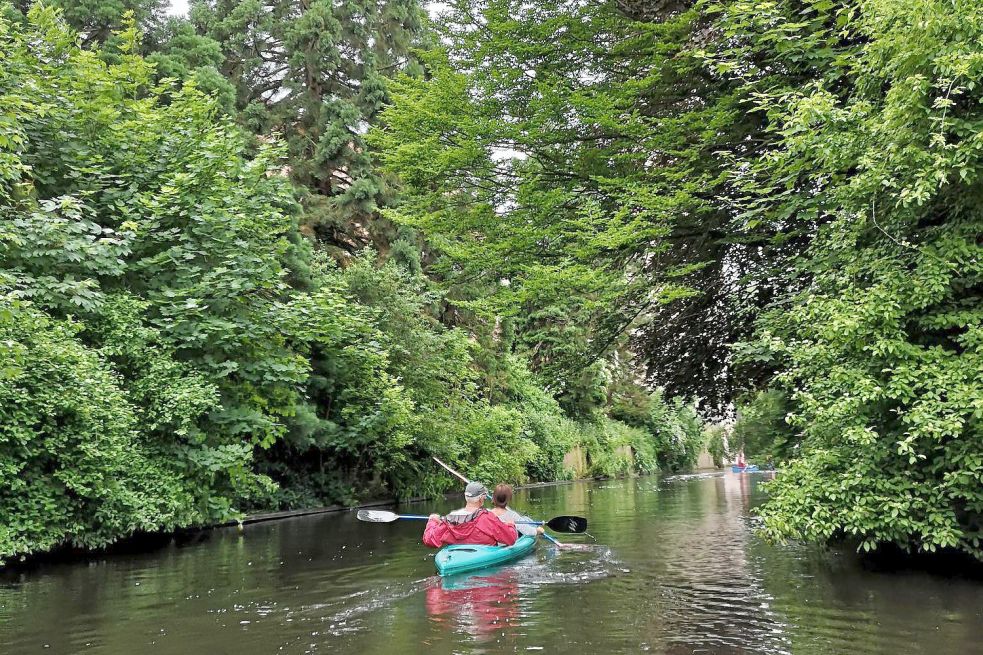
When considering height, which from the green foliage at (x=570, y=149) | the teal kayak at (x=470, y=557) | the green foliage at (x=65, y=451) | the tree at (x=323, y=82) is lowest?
the teal kayak at (x=470, y=557)

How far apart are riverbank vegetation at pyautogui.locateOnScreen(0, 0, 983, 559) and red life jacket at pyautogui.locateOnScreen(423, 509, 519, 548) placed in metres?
3.04

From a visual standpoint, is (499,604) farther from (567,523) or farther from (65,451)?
(65,451)

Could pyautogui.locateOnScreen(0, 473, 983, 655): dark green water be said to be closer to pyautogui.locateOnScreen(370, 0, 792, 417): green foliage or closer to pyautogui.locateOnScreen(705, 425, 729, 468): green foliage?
pyautogui.locateOnScreen(370, 0, 792, 417): green foliage

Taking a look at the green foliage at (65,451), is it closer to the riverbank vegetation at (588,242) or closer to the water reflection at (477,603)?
the riverbank vegetation at (588,242)

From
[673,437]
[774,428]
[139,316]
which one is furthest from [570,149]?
[673,437]

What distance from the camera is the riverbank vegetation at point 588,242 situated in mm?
7445

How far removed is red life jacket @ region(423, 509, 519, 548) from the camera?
407 inches

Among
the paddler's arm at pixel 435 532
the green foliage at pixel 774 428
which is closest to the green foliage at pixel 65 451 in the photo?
the paddler's arm at pixel 435 532

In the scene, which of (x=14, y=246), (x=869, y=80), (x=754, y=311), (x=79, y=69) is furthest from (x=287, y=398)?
(x=869, y=80)

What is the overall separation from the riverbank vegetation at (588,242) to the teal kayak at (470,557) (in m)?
3.42

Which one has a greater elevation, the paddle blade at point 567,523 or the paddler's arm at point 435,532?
the paddler's arm at point 435,532

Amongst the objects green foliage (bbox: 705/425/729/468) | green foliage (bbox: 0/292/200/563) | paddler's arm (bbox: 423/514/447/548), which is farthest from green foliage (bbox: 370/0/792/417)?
green foliage (bbox: 705/425/729/468)

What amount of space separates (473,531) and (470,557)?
661mm

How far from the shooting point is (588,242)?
10367mm
